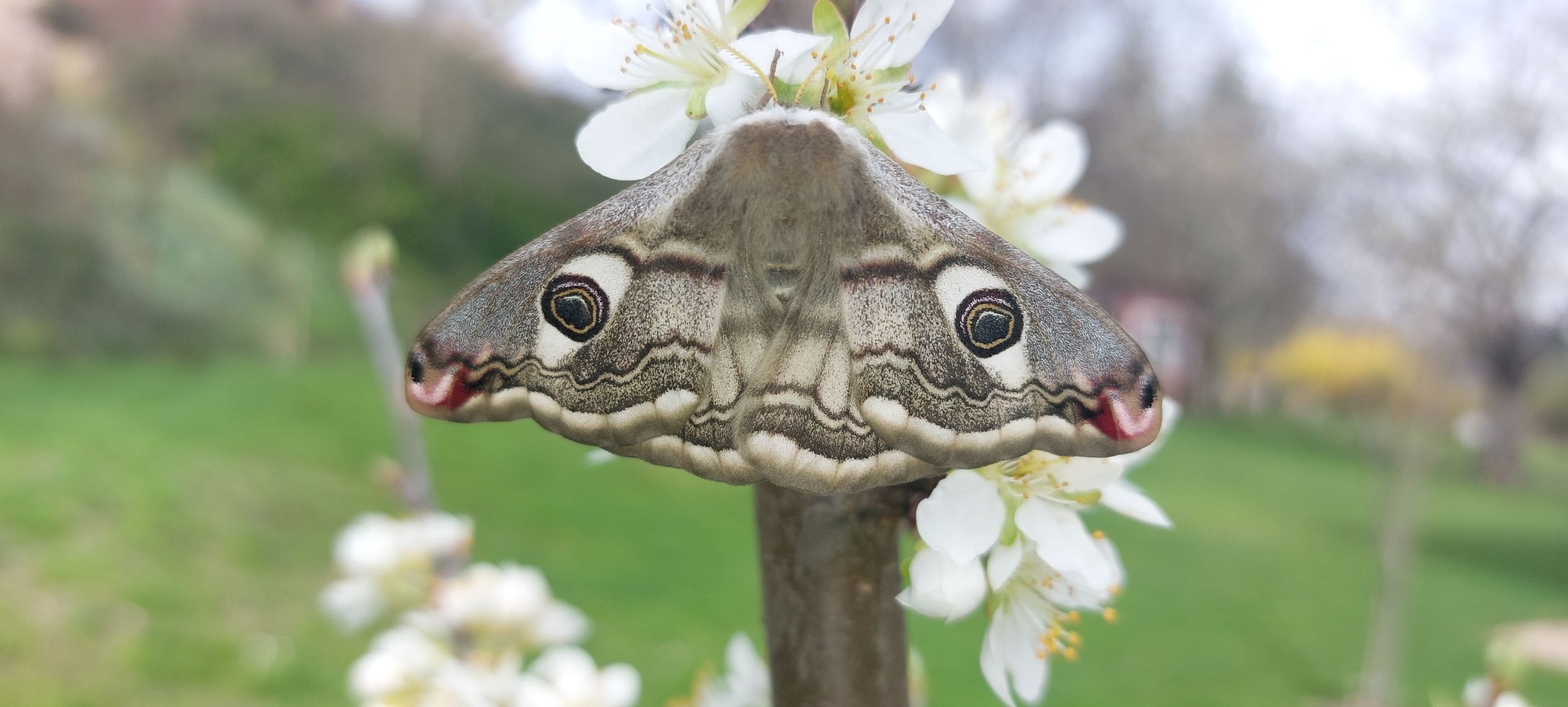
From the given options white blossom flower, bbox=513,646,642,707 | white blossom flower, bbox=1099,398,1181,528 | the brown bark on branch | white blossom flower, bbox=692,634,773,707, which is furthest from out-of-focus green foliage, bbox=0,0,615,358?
white blossom flower, bbox=1099,398,1181,528

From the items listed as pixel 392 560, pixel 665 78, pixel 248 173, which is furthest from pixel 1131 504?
pixel 248 173

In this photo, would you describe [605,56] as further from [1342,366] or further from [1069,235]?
[1342,366]

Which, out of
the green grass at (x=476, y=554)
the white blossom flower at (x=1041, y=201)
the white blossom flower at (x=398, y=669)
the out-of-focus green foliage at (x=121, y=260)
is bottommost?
the white blossom flower at (x=398, y=669)

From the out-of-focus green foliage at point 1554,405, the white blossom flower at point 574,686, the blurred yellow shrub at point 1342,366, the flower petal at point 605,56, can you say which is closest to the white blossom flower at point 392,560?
the white blossom flower at point 574,686

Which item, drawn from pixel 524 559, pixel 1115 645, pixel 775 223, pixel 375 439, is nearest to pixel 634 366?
pixel 775 223

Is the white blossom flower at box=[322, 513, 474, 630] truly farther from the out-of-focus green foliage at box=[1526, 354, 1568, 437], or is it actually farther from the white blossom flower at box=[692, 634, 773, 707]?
the out-of-focus green foliage at box=[1526, 354, 1568, 437]

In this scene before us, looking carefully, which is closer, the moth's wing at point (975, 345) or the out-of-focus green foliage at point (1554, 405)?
the moth's wing at point (975, 345)

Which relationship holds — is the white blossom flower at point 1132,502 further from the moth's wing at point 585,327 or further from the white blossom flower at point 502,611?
the white blossom flower at point 502,611
